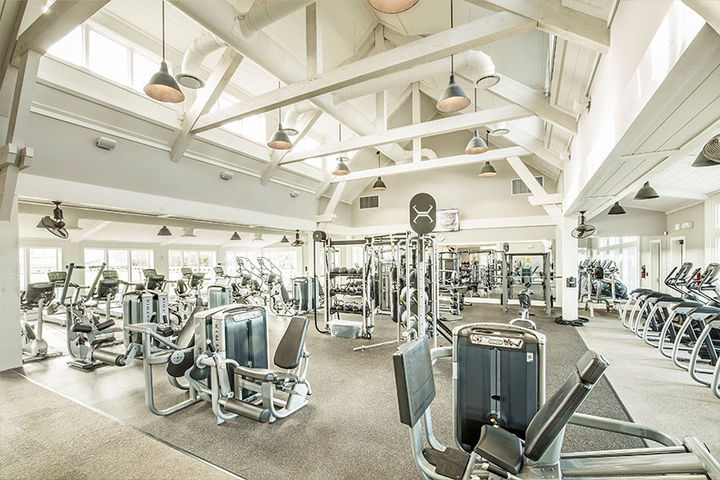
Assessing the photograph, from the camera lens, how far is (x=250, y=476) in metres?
2.27

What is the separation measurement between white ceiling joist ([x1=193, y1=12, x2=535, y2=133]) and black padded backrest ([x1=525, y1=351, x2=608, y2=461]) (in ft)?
10.4

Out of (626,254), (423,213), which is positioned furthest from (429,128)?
(626,254)

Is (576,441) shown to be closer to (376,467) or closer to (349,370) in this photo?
(376,467)

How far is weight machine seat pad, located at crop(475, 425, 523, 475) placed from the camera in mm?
1605

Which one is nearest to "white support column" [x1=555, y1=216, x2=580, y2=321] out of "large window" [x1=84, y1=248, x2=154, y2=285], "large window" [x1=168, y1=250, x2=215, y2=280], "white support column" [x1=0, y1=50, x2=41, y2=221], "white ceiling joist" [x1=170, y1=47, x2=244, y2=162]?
"white ceiling joist" [x1=170, y1=47, x2=244, y2=162]

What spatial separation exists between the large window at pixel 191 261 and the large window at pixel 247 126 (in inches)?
271

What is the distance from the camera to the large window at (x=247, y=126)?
7156 mm

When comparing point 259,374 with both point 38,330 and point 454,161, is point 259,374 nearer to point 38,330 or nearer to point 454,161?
point 38,330

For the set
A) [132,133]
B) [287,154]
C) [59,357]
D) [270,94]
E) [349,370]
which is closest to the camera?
[349,370]

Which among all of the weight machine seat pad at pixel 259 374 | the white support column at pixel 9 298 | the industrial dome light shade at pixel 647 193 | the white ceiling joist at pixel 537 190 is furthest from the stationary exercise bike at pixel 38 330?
the industrial dome light shade at pixel 647 193

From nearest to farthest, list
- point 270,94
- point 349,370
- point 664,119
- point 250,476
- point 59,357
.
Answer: point 250,476 < point 664,119 < point 349,370 < point 270,94 < point 59,357

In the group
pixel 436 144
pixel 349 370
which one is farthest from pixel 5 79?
pixel 436 144

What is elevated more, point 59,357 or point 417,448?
point 417,448

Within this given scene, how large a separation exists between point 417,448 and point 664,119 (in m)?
2.97
